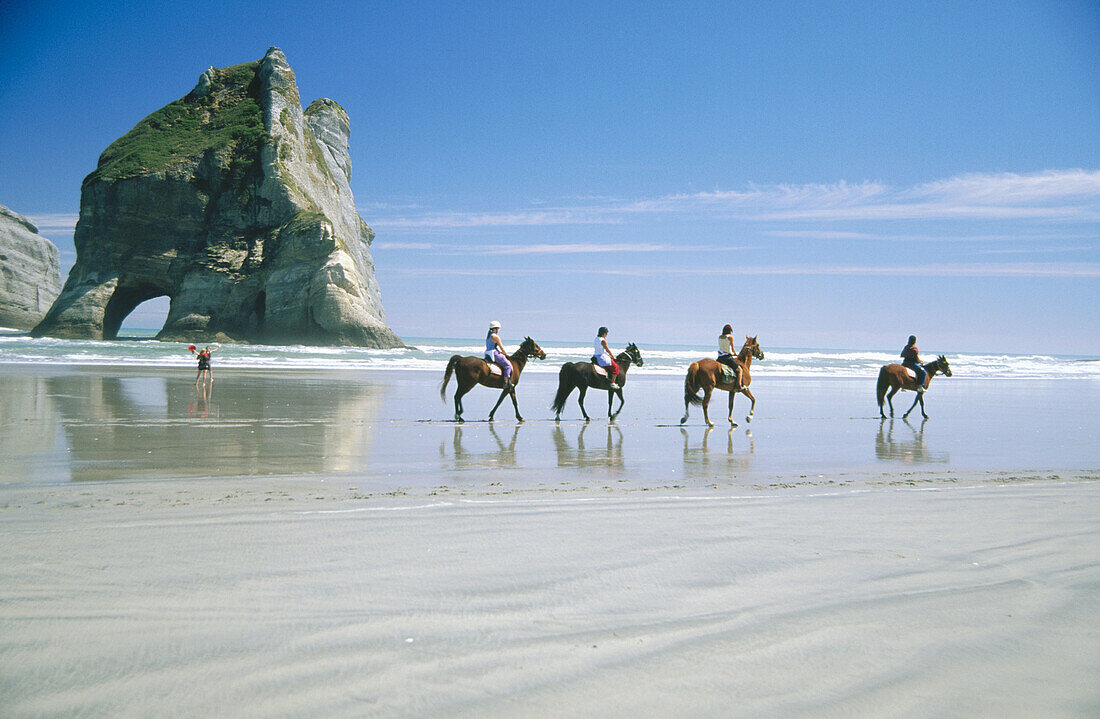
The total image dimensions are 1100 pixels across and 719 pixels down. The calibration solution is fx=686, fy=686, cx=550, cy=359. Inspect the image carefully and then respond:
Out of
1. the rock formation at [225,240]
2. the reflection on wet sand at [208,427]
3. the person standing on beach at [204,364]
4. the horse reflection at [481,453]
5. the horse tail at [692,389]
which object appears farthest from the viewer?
the rock formation at [225,240]

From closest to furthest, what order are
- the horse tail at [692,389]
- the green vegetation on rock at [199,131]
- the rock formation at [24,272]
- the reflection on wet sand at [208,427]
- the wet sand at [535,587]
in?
the wet sand at [535,587]
the reflection on wet sand at [208,427]
the horse tail at [692,389]
the green vegetation on rock at [199,131]
the rock formation at [24,272]

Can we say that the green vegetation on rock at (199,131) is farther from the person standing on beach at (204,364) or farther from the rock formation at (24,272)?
the person standing on beach at (204,364)

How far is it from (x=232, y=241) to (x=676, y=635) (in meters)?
61.5

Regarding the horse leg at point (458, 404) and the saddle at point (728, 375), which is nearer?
the horse leg at point (458, 404)

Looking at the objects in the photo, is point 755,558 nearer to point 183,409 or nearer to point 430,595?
point 430,595

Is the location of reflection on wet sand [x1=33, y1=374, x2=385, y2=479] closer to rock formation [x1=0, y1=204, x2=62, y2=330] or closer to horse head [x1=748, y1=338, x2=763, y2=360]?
horse head [x1=748, y1=338, x2=763, y2=360]

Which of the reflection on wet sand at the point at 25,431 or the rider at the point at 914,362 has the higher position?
the rider at the point at 914,362

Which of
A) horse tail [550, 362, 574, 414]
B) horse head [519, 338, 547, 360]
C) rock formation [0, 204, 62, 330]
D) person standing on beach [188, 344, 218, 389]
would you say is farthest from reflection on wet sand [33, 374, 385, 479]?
rock formation [0, 204, 62, 330]

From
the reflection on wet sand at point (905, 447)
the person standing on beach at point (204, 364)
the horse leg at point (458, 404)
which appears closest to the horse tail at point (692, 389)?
the reflection on wet sand at point (905, 447)

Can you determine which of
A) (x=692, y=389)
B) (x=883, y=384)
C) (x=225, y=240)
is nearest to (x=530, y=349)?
(x=692, y=389)

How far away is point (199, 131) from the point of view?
62.7 meters

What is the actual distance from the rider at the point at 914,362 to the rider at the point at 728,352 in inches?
210

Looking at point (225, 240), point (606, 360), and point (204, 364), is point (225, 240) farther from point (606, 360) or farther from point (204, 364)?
point (606, 360)

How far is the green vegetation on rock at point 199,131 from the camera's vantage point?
192 ft
